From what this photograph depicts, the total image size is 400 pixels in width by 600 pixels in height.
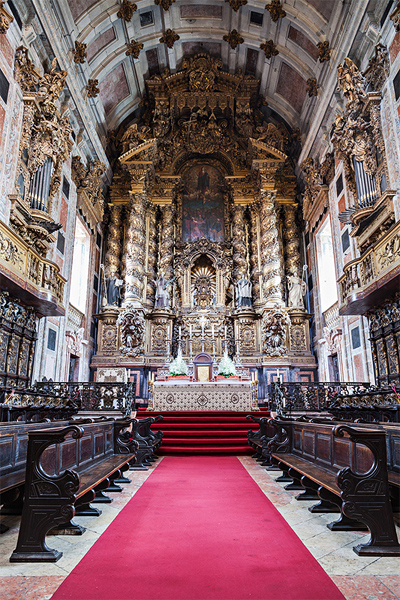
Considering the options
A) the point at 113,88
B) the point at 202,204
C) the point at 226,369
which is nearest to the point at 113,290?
the point at 202,204

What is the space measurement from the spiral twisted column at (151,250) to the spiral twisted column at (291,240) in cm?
637

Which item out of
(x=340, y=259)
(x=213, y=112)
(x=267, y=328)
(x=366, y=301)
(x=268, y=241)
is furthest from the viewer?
(x=213, y=112)

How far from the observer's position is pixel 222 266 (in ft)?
66.6

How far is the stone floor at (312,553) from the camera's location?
106 inches

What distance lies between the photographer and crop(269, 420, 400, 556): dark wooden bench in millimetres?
3451

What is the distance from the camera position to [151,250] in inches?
793

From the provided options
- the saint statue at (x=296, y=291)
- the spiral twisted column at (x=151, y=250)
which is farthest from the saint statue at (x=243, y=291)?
the spiral twisted column at (x=151, y=250)

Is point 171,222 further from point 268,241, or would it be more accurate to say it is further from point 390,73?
point 390,73

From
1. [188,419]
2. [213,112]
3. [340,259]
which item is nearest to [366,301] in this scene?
[340,259]

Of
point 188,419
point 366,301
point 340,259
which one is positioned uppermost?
point 340,259

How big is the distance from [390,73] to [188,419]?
415 inches

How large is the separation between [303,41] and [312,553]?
60.8 ft

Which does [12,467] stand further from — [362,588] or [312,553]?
[362,588]

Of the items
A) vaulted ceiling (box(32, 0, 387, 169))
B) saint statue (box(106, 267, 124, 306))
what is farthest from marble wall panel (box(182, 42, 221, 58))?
saint statue (box(106, 267, 124, 306))
